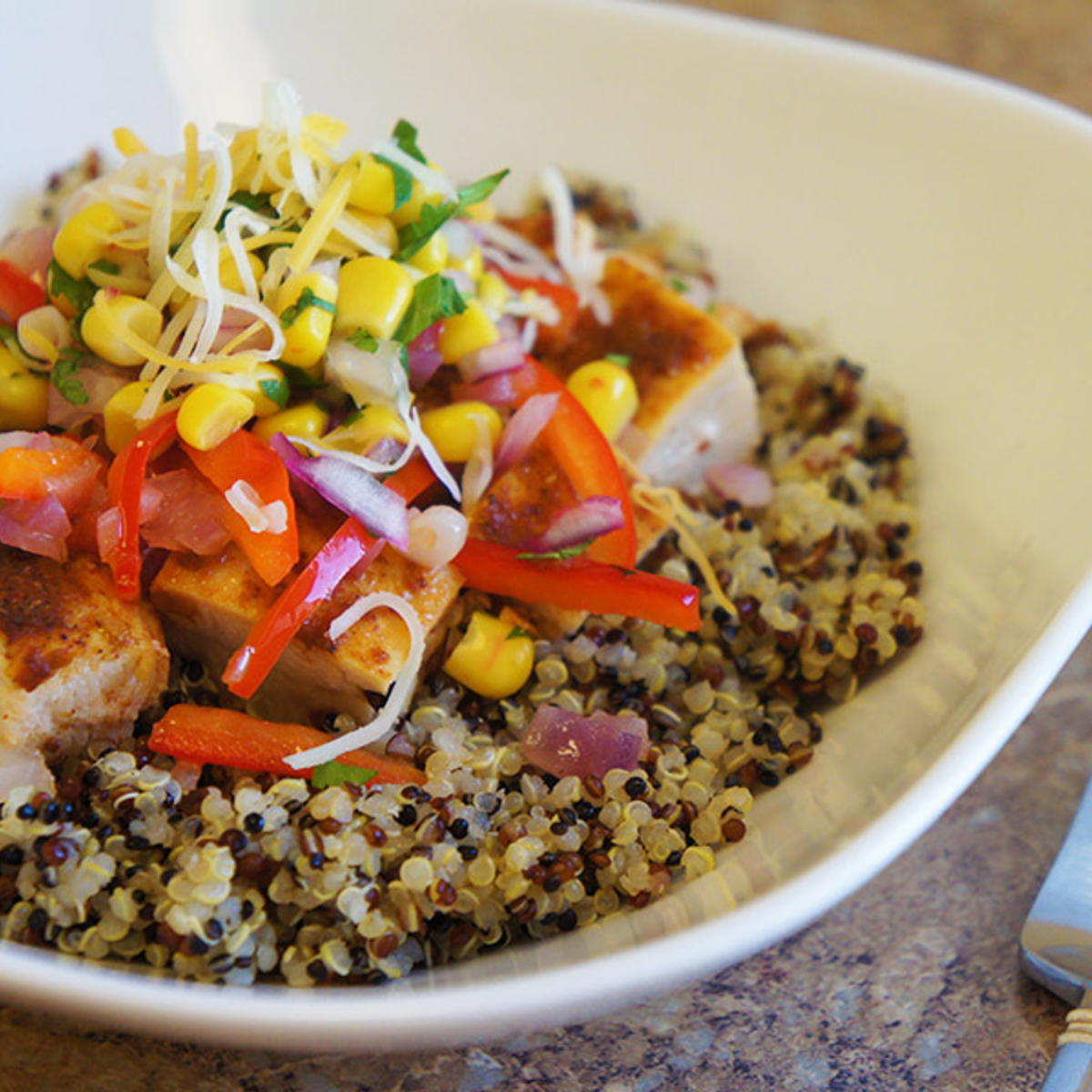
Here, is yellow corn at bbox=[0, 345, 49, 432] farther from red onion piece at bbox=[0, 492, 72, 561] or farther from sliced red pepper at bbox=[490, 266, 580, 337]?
sliced red pepper at bbox=[490, 266, 580, 337]

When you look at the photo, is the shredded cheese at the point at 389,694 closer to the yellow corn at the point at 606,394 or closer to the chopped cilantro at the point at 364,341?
the chopped cilantro at the point at 364,341

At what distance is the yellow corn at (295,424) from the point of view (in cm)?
261

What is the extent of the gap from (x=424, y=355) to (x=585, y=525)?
0.57 meters

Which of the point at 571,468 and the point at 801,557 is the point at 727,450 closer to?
the point at 801,557

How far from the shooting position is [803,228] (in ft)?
12.9

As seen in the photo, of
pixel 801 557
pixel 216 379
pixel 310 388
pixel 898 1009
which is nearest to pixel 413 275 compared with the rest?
pixel 310 388

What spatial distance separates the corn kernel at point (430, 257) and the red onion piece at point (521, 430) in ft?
1.28

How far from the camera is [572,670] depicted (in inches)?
113

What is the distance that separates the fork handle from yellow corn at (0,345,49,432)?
8.47 ft

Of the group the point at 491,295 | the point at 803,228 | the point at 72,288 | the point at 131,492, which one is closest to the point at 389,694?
the point at 131,492

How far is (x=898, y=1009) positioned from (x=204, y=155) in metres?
2.47

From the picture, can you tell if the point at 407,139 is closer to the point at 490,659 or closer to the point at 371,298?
the point at 371,298

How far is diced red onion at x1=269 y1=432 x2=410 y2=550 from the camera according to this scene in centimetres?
258

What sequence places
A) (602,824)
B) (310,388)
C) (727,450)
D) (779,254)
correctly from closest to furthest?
(602,824) → (310,388) → (727,450) → (779,254)
